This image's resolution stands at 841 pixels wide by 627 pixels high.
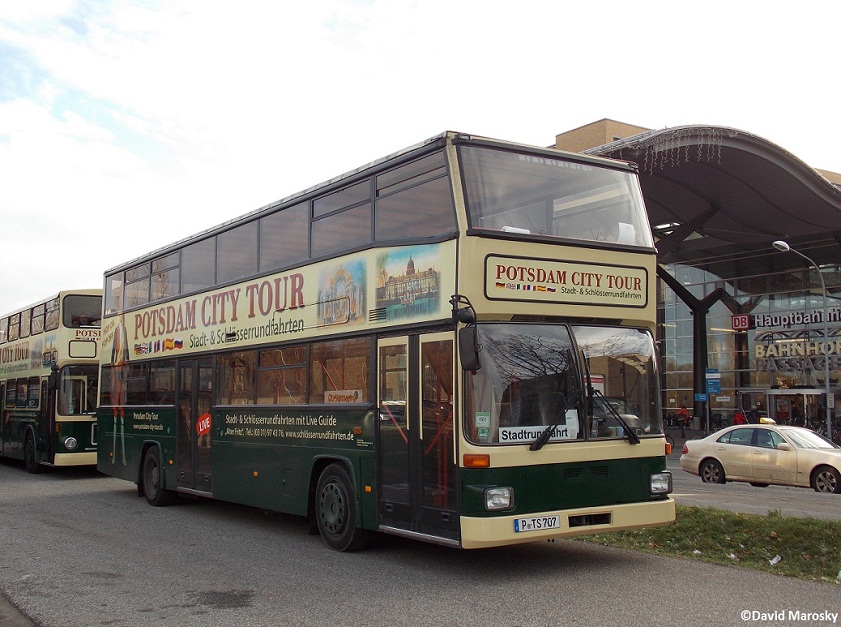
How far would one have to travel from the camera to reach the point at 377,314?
9.86 m

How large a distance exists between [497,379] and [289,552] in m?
3.54

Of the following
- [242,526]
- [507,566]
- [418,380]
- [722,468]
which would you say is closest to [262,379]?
[242,526]

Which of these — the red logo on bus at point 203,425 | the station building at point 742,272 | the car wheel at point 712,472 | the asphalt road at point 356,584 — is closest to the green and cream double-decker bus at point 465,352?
the asphalt road at point 356,584

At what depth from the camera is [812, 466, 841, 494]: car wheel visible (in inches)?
680

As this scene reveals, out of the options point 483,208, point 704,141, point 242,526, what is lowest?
point 242,526

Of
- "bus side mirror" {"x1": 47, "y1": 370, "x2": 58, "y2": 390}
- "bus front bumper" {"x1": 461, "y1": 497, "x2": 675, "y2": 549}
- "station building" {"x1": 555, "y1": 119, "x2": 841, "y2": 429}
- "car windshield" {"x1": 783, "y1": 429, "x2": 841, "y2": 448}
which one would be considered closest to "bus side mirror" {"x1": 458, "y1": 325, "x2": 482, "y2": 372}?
"bus front bumper" {"x1": 461, "y1": 497, "x2": 675, "y2": 549}

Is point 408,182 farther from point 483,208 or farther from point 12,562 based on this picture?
point 12,562

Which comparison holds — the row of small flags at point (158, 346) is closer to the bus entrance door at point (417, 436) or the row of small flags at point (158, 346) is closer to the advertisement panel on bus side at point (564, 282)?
the bus entrance door at point (417, 436)

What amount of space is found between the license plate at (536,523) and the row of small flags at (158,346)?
7.88 metres

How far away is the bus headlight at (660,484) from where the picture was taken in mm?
9219

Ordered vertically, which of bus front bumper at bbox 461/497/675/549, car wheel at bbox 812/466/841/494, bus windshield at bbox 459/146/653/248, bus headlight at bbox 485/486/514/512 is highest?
bus windshield at bbox 459/146/653/248

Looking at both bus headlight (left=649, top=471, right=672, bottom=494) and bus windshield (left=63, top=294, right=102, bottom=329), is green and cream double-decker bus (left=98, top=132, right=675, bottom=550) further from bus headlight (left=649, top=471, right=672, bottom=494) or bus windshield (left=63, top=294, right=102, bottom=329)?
bus windshield (left=63, top=294, right=102, bottom=329)

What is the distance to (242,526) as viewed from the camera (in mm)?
12836

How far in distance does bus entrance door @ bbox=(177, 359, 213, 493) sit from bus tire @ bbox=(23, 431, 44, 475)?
30.9ft
